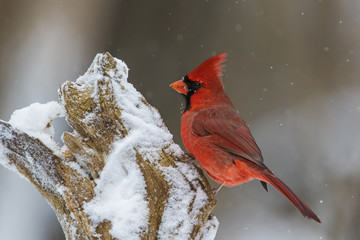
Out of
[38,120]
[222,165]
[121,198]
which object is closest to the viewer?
[121,198]

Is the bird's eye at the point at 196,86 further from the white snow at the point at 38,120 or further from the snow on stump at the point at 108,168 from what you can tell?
the white snow at the point at 38,120

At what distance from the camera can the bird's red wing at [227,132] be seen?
1.73 meters

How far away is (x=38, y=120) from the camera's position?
1.35 metres

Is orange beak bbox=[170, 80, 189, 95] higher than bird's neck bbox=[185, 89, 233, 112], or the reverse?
orange beak bbox=[170, 80, 189, 95]

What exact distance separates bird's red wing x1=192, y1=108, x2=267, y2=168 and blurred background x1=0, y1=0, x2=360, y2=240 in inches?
30.6

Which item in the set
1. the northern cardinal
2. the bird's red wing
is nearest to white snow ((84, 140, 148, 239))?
the northern cardinal

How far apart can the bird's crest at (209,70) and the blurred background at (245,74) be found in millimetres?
764

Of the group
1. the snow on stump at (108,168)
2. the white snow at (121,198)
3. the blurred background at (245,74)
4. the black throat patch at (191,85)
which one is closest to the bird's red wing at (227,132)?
the black throat patch at (191,85)

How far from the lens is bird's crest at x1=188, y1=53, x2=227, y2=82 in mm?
1758

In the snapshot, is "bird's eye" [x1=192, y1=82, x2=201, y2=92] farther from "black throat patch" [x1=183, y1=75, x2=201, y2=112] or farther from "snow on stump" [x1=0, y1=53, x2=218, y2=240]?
"snow on stump" [x1=0, y1=53, x2=218, y2=240]

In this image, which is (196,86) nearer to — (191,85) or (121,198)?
(191,85)

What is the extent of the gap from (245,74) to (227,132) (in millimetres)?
1409

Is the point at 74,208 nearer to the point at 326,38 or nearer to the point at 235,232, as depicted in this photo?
the point at 235,232

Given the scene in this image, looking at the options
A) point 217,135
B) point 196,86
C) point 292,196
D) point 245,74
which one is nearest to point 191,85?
point 196,86
